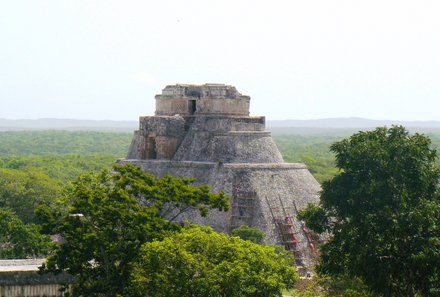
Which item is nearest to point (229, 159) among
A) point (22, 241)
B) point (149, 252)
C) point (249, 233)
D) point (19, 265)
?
point (249, 233)

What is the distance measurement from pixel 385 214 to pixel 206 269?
17.1 ft

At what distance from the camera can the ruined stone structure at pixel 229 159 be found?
40469 millimetres

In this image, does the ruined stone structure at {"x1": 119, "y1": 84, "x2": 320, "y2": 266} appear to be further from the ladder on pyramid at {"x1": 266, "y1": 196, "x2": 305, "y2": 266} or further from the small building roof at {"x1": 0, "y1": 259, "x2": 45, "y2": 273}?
the small building roof at {"x1": 0, "y1": 259, "x2": 45, "y2": 273}

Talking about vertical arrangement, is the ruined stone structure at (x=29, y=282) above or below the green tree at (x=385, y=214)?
below

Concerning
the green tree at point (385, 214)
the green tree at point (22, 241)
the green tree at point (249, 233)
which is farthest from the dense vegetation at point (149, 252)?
the green tree at point (22, 241)

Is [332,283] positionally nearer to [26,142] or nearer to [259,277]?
[259,277]

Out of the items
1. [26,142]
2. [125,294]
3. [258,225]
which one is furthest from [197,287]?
[26,142]

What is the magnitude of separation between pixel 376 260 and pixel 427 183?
2.73 meters

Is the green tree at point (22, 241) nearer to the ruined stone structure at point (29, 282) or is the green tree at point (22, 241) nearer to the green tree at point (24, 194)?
the ruined stone structure at point (29, 282)

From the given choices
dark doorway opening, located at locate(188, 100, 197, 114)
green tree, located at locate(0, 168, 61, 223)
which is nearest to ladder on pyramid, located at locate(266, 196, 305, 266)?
dark doorway opening, located at locate(188, 100, 197, 114)

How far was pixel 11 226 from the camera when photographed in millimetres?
39938

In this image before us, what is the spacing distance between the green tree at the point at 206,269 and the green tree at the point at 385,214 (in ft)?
6.61

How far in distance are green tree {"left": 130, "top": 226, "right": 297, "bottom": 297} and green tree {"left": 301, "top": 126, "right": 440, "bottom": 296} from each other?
6.61ft

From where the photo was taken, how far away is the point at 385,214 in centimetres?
2533
